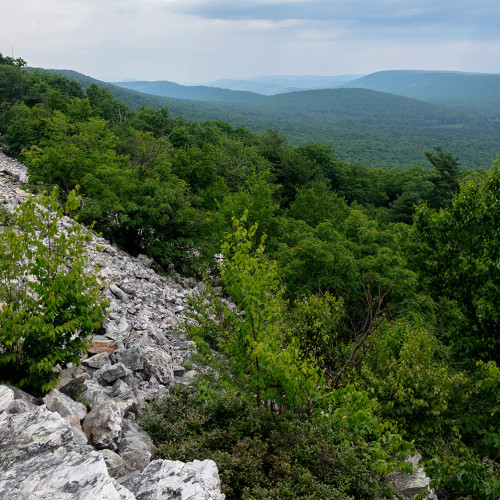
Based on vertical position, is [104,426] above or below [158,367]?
above

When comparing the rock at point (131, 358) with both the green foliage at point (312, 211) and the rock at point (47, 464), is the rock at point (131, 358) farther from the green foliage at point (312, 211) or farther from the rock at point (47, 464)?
the green foliage at point (312, 211)

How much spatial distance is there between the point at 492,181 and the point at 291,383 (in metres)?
8.21

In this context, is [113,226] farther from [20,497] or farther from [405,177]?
[405,177]

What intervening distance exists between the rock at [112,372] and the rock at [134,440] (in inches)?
42.5

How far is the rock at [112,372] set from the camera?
24.3ft

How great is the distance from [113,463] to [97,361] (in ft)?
9.43

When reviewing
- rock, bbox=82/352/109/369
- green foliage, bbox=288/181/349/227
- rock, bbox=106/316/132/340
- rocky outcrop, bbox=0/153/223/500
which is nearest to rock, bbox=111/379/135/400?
rocky outcrop, bbox=0/153/223/500

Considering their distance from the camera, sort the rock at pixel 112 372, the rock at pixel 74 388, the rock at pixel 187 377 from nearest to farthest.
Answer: the rock at pixel 74 388
the rock at pixel 112 372
the rock at pixel 187 377

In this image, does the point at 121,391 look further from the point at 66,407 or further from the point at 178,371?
the point at 178,371

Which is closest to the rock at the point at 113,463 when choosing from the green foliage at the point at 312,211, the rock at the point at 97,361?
the rock at the point at 97,361

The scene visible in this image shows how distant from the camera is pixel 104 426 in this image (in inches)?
230

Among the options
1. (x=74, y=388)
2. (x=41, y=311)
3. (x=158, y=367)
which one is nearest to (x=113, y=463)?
(x=74, y=388)

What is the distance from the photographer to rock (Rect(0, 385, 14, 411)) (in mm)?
5246

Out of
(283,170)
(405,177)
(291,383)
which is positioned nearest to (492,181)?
(291,383)
